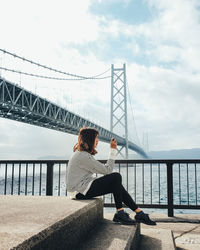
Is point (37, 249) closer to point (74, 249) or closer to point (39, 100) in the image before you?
point (74, 249)

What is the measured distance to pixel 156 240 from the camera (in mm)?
2611

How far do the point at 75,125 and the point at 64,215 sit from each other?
2847 cm

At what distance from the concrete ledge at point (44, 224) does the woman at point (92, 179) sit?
6.4 inches

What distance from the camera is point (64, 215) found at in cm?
187

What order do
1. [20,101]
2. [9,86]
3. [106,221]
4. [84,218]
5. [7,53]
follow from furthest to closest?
[7,53] < [20,101] < [9,86] < [106,221] < [84,218]

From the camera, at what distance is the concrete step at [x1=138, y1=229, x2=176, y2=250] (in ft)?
7.98

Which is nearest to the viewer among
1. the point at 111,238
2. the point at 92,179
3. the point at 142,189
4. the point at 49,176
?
the point at 111,238

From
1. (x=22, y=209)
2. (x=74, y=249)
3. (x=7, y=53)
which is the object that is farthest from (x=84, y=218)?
(x=7, y=53)

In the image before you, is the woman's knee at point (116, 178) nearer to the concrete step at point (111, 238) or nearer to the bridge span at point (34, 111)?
the concrete step at point (111, 238)

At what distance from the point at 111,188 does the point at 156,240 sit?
0.64m

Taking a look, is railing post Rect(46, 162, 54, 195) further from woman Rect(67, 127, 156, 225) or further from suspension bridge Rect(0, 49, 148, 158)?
suspension bridge Rect(0, 49, 148, 158)

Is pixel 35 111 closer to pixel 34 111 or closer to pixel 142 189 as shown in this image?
pixel 34 111

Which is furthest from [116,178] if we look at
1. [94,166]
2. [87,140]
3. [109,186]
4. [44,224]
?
[44,224]

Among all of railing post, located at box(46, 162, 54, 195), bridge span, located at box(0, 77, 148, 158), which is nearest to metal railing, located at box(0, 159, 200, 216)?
railing post, located at box(46, 162, 54, 195)
